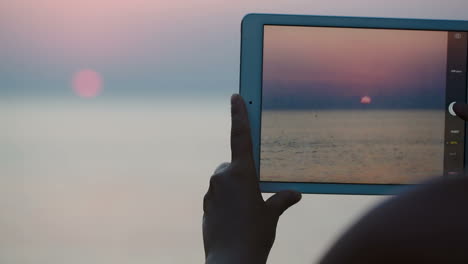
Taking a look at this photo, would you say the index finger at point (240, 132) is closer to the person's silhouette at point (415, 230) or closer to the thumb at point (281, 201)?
the thumb at point (281, 201)

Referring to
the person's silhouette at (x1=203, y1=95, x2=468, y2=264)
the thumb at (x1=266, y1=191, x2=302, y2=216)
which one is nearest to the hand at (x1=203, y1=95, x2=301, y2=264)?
the thumb at (x1=266, y1=191, x2=302, y2=216)

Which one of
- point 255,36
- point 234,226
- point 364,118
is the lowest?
point 234,226

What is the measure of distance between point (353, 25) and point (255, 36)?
5.5 inches

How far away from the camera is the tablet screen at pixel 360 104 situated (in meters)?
0.80

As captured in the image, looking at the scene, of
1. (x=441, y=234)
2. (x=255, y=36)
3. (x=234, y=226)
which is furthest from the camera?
(x=255, y=36)

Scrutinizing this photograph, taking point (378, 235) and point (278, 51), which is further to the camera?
point (278, 51)

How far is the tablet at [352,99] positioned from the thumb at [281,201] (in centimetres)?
6

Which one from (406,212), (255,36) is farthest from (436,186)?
(255,36)

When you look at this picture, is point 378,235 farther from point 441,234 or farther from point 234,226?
point 234,226

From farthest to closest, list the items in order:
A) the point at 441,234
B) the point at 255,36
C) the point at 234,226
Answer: the point at 255,36, the point at 234,226, the point at 441,234

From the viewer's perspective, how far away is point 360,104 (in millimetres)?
826

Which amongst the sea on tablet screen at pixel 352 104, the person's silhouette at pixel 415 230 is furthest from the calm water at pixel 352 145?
the person's silhouette at pixel 415 230

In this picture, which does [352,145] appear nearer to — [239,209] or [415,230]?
[239,209]

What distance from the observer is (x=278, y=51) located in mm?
803
